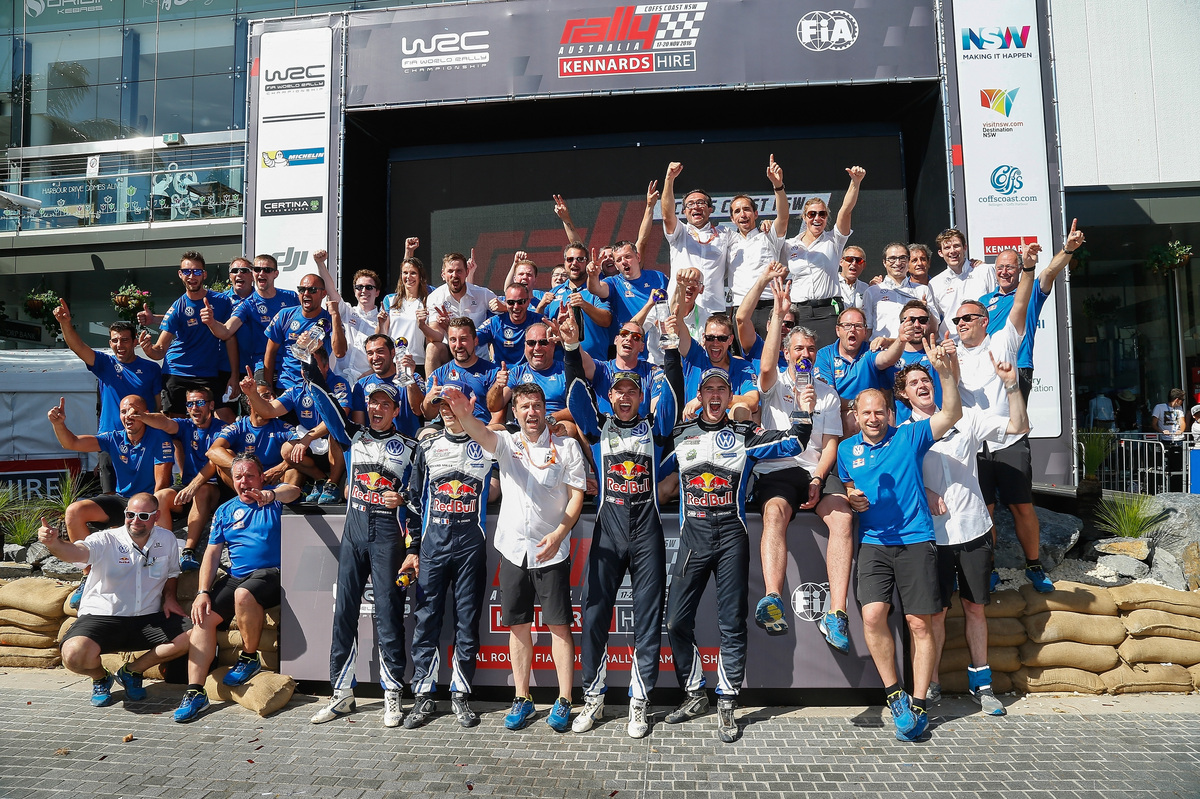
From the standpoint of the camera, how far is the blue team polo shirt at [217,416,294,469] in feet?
20.6

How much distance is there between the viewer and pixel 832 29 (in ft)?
27.6

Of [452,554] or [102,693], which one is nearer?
[452,554]

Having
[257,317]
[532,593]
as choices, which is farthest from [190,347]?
[532,593]

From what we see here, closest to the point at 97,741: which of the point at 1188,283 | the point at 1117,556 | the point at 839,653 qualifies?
the point at 839,653

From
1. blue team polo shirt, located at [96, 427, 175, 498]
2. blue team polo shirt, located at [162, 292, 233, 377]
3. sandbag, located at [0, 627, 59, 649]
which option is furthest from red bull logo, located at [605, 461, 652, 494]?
sandbag, located at [0, 627, 59, 649]

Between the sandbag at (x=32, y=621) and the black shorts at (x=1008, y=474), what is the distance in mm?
7373

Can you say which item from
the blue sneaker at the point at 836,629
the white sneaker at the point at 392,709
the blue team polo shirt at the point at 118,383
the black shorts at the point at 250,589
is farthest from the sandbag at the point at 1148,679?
the blue team polo shirt at the point at 118,383

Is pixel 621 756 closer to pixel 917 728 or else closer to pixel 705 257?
pixel 917 728

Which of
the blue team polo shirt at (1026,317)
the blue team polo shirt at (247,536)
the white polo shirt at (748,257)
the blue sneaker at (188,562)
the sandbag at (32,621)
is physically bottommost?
the sandbag at (32,621)

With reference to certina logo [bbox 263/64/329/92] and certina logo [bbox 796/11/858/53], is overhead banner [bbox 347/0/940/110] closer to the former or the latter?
certina logo [bbox 796/11/858/53]

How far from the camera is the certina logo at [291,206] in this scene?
9.05 meters

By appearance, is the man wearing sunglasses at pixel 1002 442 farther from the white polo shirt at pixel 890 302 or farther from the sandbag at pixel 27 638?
the sandbag at pixel 27 638

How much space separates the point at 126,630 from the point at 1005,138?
951 cm

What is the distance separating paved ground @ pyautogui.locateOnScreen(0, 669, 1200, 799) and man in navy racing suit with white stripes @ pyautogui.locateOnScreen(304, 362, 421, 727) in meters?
0.28
